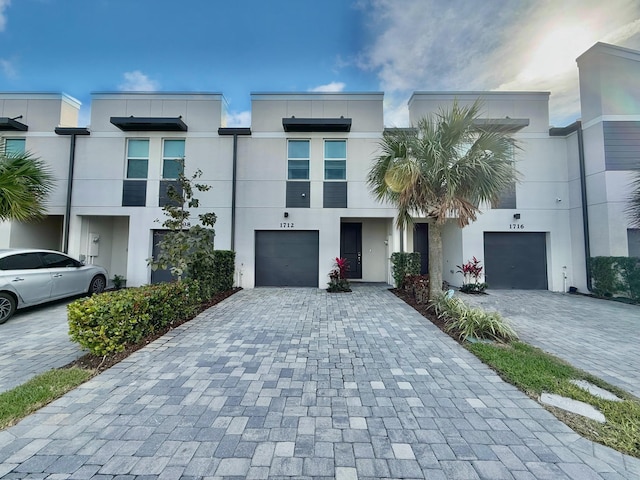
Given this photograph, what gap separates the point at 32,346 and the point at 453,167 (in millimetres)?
8703

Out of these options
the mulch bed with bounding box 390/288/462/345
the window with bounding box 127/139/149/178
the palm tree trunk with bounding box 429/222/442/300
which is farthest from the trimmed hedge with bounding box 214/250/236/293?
the palm tree trunk with bounding box 429/222/442/300

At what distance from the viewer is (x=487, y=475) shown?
75.0 inches

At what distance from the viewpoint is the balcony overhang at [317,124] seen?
9.68 meters

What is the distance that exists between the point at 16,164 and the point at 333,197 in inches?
348

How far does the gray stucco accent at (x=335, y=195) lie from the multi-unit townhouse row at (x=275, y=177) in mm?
38

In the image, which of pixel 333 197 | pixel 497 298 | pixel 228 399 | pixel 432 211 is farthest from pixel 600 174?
pixel 228 399

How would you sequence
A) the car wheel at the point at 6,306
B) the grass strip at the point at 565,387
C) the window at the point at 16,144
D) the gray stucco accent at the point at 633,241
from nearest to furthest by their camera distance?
the grass strip at the point at 565,387, the car wheel at the point at 6,306, the gray stucco accent at the point at 633,241, the window at the point at 16,144

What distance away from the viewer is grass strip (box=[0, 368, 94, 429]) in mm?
2512

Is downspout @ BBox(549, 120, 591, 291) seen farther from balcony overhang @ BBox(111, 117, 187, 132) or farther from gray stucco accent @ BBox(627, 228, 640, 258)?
balcony overhang @ BBox(111, 117, 187, 132)

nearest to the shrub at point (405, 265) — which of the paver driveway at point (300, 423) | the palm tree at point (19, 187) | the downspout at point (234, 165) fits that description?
the paver driveway at point (300, 423)

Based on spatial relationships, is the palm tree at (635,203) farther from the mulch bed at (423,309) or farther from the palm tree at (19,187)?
the palm tree at (19,187)

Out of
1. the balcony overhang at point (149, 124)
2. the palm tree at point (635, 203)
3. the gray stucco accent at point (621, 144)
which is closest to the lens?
the palm tree at point (635, 203)

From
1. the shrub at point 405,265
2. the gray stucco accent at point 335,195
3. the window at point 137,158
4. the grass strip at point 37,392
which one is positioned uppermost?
the window at point 137,158

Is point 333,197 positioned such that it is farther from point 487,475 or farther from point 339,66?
point 487,475
